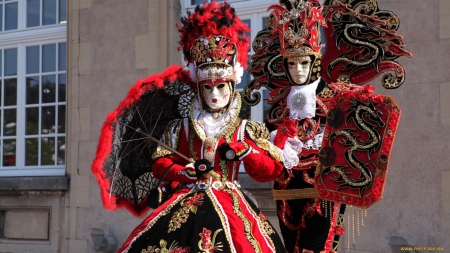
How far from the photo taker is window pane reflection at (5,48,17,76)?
10102 millimetres

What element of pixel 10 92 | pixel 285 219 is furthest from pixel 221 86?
pixel 10 92

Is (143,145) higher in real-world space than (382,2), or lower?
lower

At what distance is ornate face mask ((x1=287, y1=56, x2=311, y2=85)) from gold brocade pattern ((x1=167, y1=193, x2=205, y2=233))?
1.01 metres

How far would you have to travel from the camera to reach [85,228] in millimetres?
9016

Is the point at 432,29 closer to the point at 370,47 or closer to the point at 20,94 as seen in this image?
the point at 370,47

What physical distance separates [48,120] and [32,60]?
792 mm

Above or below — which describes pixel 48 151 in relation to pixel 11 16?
below

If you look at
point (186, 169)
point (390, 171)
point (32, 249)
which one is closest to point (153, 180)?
point (186, 169)

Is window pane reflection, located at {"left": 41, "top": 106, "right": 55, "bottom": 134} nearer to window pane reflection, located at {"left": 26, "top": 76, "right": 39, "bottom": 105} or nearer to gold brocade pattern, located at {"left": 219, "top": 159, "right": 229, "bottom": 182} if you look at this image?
window pane reflection, located at {"left": 26, "top": 76, "right": 39, "bottom": 105}

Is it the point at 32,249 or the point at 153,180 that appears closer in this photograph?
the point at 153,180

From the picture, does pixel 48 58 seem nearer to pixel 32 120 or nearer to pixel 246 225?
pixel 32 120

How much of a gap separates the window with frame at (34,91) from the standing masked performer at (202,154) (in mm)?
4602

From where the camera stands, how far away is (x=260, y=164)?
4707 millimetres

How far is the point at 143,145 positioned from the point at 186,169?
2.06ft
